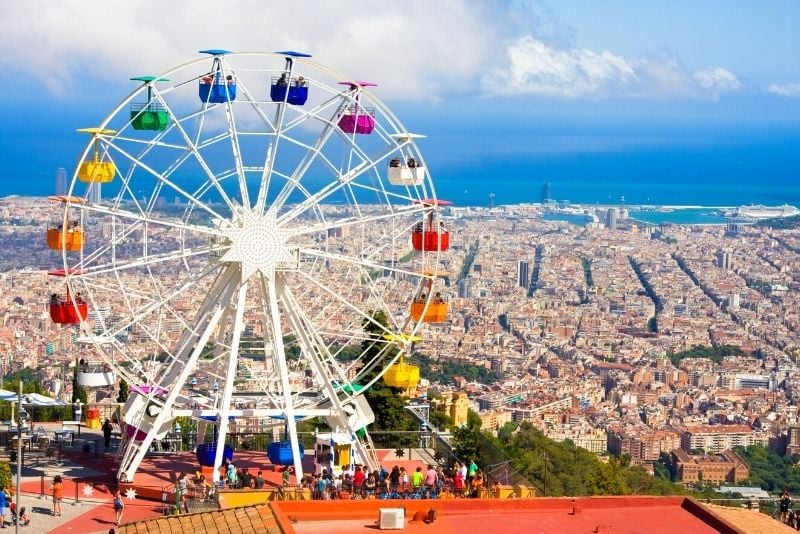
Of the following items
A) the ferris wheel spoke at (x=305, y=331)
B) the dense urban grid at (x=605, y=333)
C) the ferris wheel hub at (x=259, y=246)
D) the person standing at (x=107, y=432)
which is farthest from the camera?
the dense urban grid at (x=605, y=333)

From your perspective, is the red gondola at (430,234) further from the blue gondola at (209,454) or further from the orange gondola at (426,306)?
the blue gondola at (209,454)

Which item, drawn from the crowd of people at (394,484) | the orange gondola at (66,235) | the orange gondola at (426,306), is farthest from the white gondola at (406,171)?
the orange gondola at (66,235)

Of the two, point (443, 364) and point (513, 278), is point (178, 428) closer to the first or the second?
point (443, 364)

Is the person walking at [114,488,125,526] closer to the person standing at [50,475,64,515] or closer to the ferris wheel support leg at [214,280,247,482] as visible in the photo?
the person standing at [50,475,64,515]

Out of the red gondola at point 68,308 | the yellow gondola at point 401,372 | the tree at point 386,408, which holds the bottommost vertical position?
the tree at point 386,408

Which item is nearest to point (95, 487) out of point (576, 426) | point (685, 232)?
point (576, 426)

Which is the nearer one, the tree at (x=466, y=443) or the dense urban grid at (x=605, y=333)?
the tree at (x=466, y=443)

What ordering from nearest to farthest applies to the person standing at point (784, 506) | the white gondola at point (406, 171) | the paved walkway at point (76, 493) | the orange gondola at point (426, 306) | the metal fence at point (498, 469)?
the paved walkway at point (76, 493) < the person standing at point (784, 506) < the metal fence at point (498, 469) < the orange gondola at point (426, 306) < the white gondola at point (406, 171)
